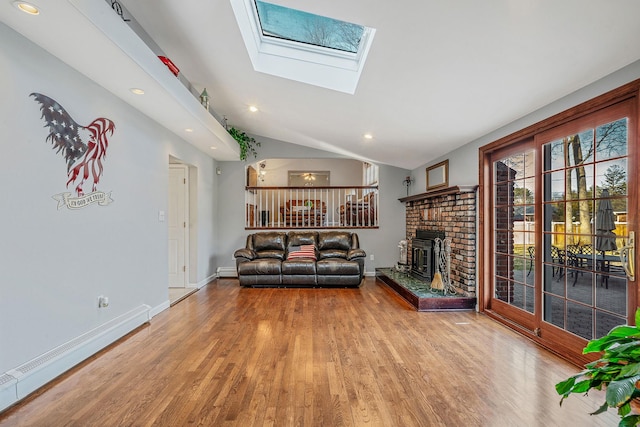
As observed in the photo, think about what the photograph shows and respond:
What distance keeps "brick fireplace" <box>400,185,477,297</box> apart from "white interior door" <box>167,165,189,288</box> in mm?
4110

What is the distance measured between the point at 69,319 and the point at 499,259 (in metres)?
4.37

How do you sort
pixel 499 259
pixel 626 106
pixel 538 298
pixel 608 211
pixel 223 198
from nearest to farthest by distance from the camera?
pixel 626 106 → pixel 608 211 → pixel 538 298 → pixel 499 259 → pixel 223 198

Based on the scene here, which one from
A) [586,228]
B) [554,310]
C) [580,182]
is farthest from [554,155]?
[554,310]

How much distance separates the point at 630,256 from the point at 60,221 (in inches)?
164

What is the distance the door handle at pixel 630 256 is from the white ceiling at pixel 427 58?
1.19 meters

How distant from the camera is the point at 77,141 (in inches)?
108

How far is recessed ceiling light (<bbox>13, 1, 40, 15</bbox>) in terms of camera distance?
6.13 feet

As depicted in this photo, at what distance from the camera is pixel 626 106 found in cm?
227

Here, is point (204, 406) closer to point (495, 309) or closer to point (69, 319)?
point (69, 319)

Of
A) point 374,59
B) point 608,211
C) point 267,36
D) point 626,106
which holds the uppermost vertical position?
point 267,36

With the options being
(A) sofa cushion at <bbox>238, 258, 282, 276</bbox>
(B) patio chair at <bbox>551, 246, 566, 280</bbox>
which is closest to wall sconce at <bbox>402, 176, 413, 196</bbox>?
(A) sofa cushion at <bbox>238, 258, 282, 276</bbox>

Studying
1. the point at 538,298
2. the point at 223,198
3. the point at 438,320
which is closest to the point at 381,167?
the point at 223,198

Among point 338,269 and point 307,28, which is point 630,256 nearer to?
point 307,28

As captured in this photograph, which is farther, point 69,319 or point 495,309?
point 495,309
